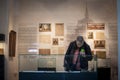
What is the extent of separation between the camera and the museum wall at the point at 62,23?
8797mm

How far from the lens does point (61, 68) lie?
552cm

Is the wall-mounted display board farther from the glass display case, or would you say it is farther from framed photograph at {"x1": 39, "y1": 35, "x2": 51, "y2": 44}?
the glass display case

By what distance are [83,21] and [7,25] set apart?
2636 mm

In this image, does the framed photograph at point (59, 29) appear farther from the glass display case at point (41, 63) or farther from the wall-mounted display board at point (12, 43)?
the glass display case at point (41, 63)

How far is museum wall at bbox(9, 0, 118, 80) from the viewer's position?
8797mm

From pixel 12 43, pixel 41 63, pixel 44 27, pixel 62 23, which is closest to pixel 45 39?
pixel 44 27

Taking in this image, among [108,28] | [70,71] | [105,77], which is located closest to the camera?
[70,71]

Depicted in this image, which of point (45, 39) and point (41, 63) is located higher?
point (45, 39)

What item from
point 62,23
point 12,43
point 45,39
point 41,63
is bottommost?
point 41,63

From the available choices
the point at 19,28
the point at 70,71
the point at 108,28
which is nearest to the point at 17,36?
the point at 19,28

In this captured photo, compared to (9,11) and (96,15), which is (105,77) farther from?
(9,11)

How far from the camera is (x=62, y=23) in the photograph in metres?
8.84

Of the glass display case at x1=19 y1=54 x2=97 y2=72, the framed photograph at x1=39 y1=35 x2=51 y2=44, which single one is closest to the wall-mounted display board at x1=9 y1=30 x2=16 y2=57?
the framed photograph at x1=39 y1=35 x2=51 y2=44

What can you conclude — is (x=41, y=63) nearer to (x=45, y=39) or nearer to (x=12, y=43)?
(x=12, y=43)
